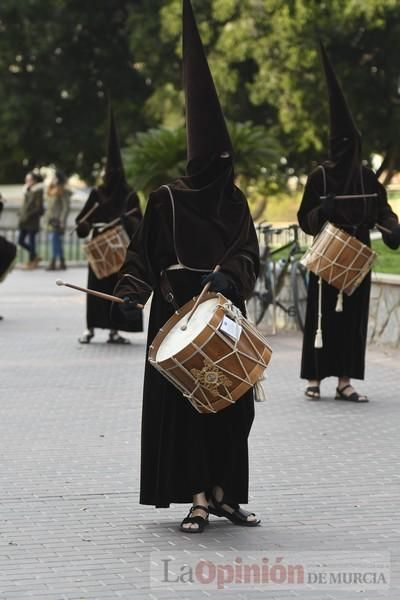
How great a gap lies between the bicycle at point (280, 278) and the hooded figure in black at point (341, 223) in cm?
465

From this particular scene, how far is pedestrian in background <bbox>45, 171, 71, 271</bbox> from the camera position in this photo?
27953 mm

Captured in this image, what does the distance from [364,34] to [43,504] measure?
1451 inches

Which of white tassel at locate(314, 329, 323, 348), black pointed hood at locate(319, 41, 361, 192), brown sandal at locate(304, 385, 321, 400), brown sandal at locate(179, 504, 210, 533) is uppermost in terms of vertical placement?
black pointed hood at locate(319, 41, 361, 192)

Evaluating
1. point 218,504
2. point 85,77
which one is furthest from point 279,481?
point 85,77

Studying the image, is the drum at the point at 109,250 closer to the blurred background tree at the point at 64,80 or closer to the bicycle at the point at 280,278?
the bicycle at the point at 280,278

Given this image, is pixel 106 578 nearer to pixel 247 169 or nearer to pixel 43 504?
pixel 43 504

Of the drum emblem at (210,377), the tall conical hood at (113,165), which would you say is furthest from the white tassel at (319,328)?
the drum emblem at (210,377)

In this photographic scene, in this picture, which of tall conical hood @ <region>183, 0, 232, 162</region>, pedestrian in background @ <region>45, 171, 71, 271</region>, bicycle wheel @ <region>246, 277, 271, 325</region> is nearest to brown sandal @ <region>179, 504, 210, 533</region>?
tall conical hood @ <region>183, 0, 232, 162</region>

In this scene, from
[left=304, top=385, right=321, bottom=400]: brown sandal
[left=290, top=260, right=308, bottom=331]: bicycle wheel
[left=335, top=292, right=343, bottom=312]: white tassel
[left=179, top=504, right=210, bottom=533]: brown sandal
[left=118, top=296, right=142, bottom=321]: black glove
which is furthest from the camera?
[left=290, top=260, right=308, bottom=331]: bicycle wheel

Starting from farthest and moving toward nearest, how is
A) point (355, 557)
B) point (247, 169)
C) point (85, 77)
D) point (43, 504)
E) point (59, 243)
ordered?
point (85, 77)
point (59, 243)
point (247, 169)
point (43, 504)
point (355, 557)

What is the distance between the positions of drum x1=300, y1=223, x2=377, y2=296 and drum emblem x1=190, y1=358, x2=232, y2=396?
4.54 metres

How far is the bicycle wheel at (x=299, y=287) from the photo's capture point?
16094 mm

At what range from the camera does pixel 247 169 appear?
2603cm

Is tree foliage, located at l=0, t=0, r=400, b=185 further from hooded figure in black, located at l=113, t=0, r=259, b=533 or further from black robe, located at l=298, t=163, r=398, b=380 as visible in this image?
hooded figure in black, located at l=113, t=0, r=259, b=533
